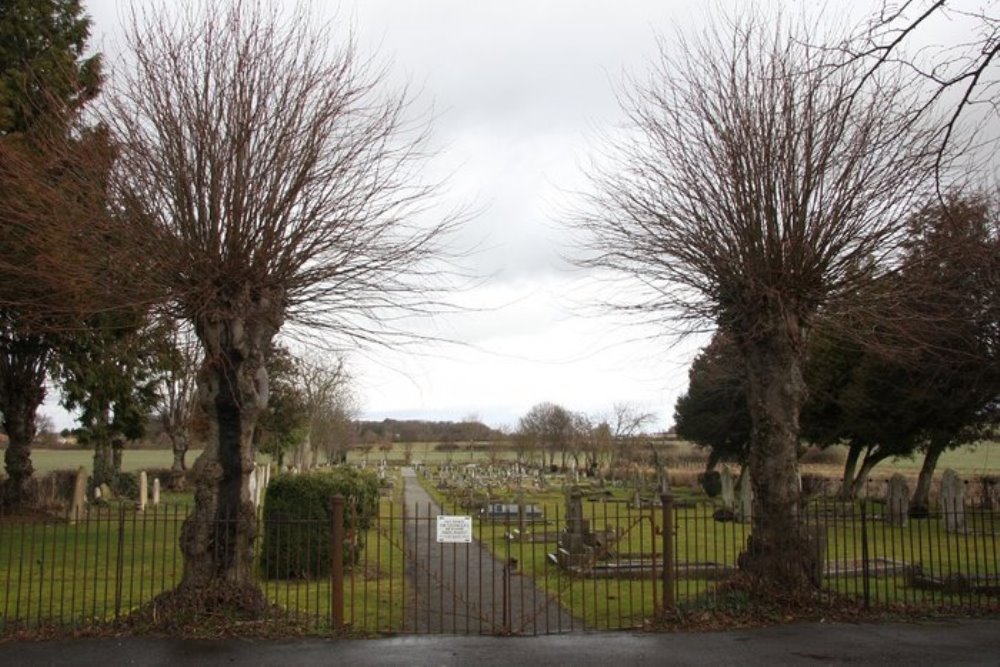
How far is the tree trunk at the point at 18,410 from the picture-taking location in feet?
74.0

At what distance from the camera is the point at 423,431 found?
11188 centimetres

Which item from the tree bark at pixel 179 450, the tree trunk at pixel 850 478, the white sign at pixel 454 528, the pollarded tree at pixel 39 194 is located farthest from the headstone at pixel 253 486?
the tree trunk at pixel 850 478

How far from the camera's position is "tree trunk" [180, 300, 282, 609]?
980 cm

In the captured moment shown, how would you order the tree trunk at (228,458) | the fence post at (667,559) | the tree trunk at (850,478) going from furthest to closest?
the tree trunk at (850,478) < the fence post at (667,559) < the tree trunk at (228,458)

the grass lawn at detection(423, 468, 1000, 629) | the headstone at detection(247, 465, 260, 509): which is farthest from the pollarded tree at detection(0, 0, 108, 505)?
the grass lawn at detection(423, 468, 1000, 629)

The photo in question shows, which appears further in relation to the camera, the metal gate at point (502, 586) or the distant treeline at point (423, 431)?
the distant treeline at point (423, 431)

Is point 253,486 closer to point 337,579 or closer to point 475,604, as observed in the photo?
point 475,604

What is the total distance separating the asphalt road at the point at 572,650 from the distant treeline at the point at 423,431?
79.4 meters

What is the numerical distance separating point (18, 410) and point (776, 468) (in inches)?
791

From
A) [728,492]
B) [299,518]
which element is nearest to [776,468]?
[299,518]

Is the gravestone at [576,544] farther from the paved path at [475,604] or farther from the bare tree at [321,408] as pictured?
the bare tree at [321,408]

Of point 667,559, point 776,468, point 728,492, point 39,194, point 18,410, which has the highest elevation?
point 39,194

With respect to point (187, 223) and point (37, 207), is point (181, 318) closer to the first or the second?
point (187, 223)

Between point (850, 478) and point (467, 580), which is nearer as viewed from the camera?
point (467, 580)
